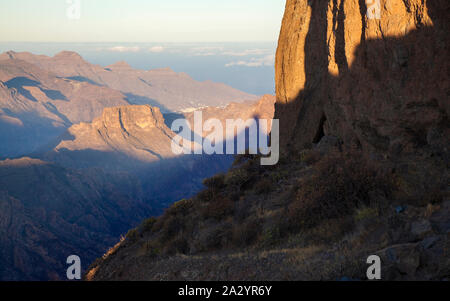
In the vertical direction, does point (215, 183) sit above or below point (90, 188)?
above

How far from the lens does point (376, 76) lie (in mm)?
8852

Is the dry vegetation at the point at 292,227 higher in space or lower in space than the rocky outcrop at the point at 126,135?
higher

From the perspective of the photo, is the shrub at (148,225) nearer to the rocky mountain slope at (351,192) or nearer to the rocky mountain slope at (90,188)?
the rocky mountain slope at (351,192)

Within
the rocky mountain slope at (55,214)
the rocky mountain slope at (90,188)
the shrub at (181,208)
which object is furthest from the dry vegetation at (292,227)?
the rocky mountain slope at (55,214)

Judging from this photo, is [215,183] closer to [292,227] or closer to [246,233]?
[246,233]

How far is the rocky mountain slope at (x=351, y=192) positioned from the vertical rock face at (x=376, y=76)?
0.03m

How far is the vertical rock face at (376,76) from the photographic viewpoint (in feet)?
24.1

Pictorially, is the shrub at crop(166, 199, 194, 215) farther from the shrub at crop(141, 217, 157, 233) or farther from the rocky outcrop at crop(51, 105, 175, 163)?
the rocky outcrop at crop(51, 105, 175, 163)

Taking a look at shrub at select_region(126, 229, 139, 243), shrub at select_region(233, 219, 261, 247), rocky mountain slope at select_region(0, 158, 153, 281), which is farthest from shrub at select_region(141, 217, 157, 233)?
rocky mountain slope at select_region(0, 158, 153, 281)

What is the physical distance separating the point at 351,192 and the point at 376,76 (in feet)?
10.5

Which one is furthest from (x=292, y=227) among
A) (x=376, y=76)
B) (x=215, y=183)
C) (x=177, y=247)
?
(x=215, y=183)

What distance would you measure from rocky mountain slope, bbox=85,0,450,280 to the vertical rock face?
0.09ft
